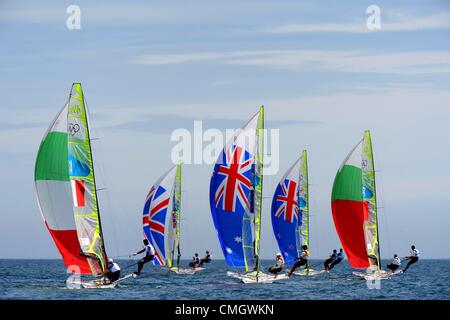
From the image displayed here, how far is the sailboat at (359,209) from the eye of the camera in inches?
1770

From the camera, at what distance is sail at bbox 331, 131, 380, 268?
1773 inches

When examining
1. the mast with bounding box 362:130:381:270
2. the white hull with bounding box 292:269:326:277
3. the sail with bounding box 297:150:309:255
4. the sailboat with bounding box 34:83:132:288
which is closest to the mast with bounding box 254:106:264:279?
the mast with bounding box 362:130:381:270

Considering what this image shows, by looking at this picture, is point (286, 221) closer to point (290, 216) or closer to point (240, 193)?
point (290, 216)

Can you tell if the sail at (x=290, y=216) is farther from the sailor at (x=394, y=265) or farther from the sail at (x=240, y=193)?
the sail at (x=240, y=193)

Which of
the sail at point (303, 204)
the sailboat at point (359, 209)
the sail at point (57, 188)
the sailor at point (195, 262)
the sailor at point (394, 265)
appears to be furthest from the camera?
the sailor at point (195, 262)

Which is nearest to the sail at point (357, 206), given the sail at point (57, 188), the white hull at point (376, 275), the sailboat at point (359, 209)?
the sailboat at point (359, 209)

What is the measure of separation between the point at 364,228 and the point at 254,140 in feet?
29.4

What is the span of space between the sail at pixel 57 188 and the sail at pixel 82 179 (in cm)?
29

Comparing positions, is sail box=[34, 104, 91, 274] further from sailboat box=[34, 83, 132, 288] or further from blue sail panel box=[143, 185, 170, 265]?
blue sail panel box=[143, 185, 170, 265]

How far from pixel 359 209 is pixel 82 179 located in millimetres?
17495

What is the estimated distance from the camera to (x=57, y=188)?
32.6 m

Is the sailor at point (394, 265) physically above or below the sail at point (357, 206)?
below

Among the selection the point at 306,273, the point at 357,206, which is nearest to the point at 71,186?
the point at 357,206

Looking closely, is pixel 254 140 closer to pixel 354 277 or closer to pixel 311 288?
pixel 311 288
